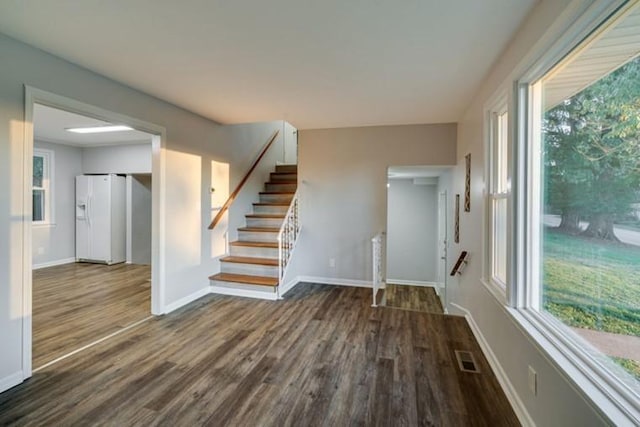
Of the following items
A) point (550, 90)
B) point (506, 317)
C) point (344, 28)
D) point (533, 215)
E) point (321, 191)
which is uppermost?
point (344, 28)

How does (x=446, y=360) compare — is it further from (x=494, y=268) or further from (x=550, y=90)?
(x=550, y=90)

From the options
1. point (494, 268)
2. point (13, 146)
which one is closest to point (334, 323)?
point (494, 268)

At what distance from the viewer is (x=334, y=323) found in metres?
3.33

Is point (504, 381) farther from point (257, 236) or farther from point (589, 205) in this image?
point (257, 236)

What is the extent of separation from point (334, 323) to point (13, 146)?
10.4 ft

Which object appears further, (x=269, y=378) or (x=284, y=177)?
(x=284, y=177)

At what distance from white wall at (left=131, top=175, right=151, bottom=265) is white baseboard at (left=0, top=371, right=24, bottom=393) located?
15.0 feet

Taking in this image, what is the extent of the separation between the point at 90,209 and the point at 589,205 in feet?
25.8

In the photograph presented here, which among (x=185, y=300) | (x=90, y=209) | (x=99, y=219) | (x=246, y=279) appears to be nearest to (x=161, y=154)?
→ (x=185, y=300)

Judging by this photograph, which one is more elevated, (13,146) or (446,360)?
(13,146)

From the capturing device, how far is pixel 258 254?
4742mm

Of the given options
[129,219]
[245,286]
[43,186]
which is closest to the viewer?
[245,286]

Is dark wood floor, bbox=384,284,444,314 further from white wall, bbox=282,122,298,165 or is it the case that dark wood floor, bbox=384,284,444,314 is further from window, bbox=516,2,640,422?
white wall, bbox=282,122,298,165

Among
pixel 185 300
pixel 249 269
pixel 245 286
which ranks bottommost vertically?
pixel 185 300
